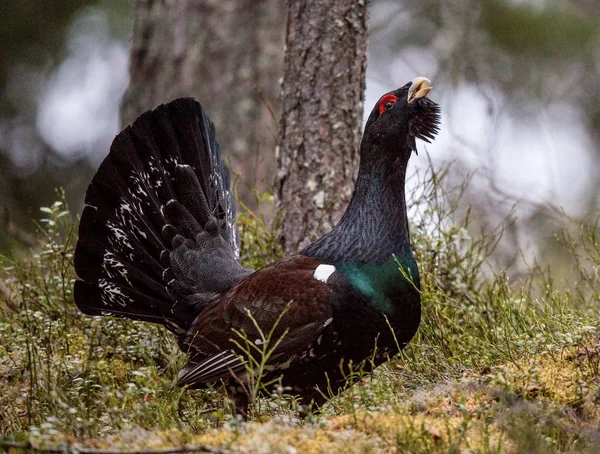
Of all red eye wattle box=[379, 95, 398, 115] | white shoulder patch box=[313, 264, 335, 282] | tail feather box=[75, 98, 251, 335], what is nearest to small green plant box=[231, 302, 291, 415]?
white shoulder patch box=[313, 264, 335, 282]

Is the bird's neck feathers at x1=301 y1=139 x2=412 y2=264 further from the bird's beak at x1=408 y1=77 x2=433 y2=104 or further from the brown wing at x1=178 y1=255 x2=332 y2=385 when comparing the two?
the bird's beak at x1=408 y1=77 x2=433 y2=104

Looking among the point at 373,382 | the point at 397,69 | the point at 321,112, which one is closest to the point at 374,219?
the point at 373,382

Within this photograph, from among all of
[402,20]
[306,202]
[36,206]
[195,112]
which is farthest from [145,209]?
[402,20]

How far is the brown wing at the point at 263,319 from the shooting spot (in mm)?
3879

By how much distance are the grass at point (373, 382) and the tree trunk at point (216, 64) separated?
281 cm

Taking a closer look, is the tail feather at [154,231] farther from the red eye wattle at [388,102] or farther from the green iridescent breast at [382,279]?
the red eye wattle at [388,102]

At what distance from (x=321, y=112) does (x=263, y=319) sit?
2087mm

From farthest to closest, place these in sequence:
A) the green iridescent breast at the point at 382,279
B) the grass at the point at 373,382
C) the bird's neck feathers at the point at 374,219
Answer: the bird's neck feathers at the point at 374,219, the green iridescent breast at the point at 382,279, the grass at the point at 373,382

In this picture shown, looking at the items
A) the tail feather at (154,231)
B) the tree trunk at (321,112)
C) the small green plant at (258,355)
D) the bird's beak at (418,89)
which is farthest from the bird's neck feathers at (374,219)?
the tree trunk at (321,112)

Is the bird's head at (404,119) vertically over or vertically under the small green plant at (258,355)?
over

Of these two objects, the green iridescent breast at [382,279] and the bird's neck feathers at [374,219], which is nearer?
the green iridescent breast at [382,279]

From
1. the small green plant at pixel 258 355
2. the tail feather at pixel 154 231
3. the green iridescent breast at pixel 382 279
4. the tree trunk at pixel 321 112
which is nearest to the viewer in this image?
the small green plant at pixel 258 355

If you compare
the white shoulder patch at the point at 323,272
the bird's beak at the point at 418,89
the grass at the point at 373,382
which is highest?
the bird's beak at the point at 418,89

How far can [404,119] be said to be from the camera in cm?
430
